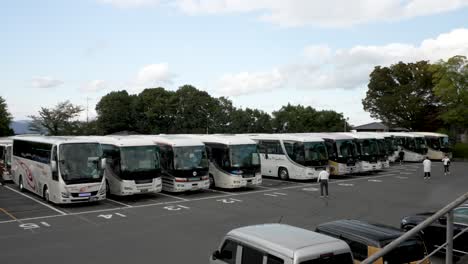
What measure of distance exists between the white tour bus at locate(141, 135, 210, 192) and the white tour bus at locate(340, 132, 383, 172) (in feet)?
44.3

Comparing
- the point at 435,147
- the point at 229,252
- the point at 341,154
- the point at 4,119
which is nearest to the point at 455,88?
the point at 435,147

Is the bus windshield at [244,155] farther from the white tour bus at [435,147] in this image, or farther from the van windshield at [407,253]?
the white tour bus at [435,147]

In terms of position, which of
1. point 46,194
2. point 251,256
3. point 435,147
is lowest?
point 46,194

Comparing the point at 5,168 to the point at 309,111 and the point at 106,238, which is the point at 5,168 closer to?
the point at 106,238

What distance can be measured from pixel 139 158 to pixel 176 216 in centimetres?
489

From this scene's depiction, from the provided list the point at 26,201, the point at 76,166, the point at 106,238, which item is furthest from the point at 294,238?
the point at 26,201

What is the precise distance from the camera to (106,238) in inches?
533

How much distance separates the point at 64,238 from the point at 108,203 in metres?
6.62

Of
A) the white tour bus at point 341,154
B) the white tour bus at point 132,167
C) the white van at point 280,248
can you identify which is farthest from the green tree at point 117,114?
the white van at point 280,248

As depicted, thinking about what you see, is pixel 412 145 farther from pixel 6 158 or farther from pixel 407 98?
pixel 6 158

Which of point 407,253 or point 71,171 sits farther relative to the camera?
point 71,171

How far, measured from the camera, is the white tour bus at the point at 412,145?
44.0m

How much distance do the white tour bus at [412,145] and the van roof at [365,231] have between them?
37.0 meters

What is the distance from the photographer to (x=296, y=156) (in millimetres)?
27938
